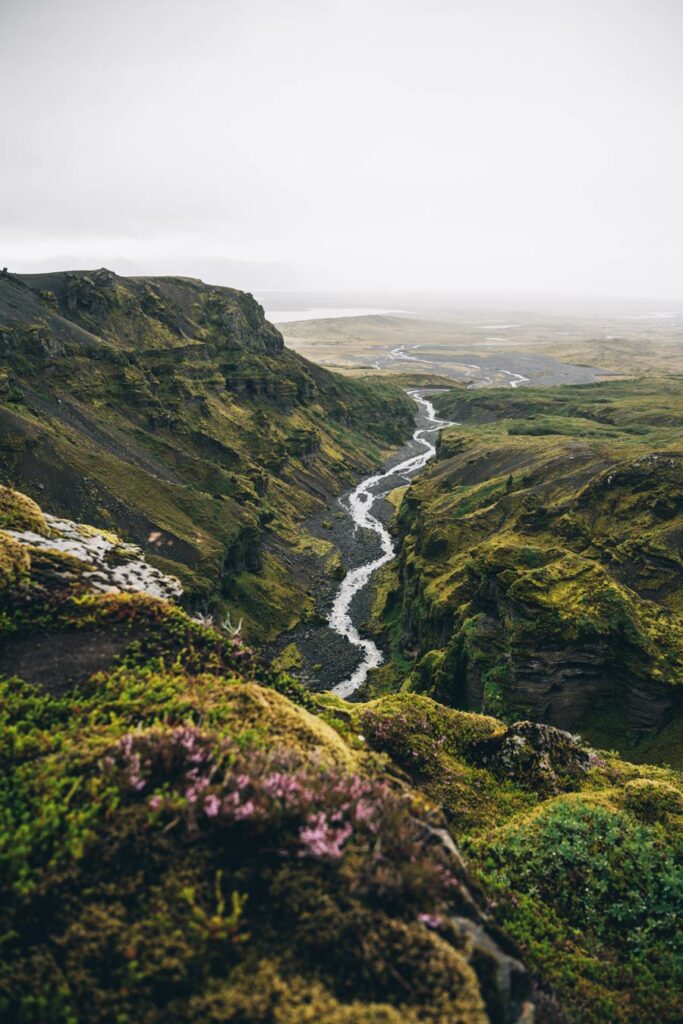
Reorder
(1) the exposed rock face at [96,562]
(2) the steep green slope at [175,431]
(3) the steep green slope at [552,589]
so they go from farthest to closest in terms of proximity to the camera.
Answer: (2) the steep green slope at [175,431] → (3) the steep green slope at [552,589] → (1) the exposed rock face at [96,562]

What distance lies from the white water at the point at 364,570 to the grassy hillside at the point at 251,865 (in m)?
39.1

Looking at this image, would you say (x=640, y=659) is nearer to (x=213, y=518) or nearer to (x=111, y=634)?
(x=111, y=634)

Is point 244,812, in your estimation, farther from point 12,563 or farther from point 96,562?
point 96,562

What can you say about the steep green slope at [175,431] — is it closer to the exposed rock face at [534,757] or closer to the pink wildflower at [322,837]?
the exposed rock face at [534,757]

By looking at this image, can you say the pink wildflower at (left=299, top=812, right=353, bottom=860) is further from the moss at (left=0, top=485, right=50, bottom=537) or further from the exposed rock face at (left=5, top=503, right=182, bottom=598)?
the moss at (left=0, top=485, right=50, bottom=537)

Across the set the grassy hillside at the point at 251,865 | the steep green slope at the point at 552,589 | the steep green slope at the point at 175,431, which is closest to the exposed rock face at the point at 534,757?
the grassy hillside at the point at 251,865

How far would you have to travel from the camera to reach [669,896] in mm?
10117

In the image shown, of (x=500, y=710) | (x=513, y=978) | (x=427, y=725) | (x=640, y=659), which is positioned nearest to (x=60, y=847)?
(x=513, y=978)

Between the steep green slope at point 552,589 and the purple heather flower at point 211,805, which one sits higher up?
the purple heather flower at point 211,805

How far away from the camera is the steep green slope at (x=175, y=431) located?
175 feet

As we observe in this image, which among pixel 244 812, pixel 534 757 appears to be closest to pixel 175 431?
pixel 534 757

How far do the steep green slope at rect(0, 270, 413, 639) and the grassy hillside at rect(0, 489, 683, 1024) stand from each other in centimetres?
3936

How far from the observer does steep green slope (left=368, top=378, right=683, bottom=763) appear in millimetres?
26625

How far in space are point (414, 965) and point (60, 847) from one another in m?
4.50
